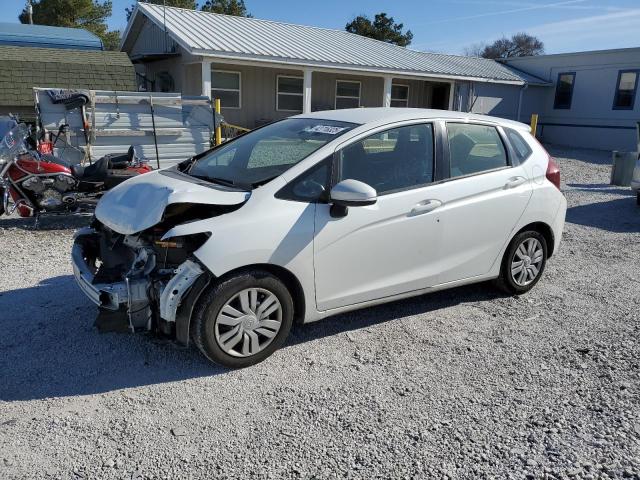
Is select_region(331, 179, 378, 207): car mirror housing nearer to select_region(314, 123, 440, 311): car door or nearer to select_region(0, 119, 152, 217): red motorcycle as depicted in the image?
select_region(314, 123, 440, 311): car door

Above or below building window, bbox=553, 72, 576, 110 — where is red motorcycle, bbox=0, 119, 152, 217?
below

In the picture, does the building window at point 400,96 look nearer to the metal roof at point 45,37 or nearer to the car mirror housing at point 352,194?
the metal roof at point 45,37

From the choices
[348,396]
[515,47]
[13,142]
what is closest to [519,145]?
[348,396]

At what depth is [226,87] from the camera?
18359 millimetres

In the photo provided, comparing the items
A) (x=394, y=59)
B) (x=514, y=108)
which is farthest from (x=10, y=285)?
(x=514, y=108)

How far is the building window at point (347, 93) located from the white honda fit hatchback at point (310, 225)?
16583 mm

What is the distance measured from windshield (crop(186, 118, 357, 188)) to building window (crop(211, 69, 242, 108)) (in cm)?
1424

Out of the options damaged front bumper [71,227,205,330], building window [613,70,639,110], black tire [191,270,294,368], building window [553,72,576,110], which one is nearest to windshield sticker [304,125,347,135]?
black tire [191,270,294,368]

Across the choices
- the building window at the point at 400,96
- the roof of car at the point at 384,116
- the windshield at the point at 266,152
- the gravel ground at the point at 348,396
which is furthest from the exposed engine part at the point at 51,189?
the building window at the point at 400,96

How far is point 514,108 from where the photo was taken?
2530 centimetres

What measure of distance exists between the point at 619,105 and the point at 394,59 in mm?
10041

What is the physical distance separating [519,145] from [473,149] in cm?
60

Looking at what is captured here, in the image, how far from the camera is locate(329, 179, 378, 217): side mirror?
3559mm

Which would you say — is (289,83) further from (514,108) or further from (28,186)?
(28,186)
